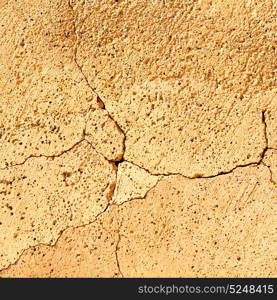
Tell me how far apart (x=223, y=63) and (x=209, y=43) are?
0.10 meters

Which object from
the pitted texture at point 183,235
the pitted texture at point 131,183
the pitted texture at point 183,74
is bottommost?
the pitted texture at point 183,235

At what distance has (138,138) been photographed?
226 cm

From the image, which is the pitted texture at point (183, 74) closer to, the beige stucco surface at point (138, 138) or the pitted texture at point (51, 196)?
the beige stucco surface at point (138, 138)

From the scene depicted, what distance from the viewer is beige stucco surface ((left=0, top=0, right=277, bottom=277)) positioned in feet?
7.01

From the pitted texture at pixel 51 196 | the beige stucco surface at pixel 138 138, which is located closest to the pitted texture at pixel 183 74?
the beige stucco surface at pixel 138 138

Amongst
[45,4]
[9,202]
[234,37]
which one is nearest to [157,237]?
[9,202]

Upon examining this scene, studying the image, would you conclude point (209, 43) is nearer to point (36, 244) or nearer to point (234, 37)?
point (234, 37)

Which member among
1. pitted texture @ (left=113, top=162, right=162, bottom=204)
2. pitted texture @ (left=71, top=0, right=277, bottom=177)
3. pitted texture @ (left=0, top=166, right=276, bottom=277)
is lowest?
pitted texture @ (left=0, top=166, right=276, bottom=277)

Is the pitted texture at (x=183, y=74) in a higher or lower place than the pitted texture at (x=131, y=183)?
higher

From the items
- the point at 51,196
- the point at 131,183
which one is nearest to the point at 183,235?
the point at 131,183

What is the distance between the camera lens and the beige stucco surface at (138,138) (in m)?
2.14

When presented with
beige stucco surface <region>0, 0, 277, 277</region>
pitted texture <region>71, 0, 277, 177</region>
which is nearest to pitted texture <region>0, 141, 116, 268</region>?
beige stucco surface <region>0, 0, 277, 277</region>

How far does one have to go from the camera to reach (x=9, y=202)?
2338 mm

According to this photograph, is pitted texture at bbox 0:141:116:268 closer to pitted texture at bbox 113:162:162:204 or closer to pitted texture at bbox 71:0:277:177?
pitted texture at bbox 113:162:162:204
